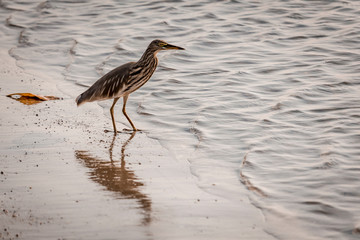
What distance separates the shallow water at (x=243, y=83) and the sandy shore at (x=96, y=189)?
11.4 inches

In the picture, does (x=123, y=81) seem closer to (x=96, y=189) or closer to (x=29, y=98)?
(x=29, y=98)

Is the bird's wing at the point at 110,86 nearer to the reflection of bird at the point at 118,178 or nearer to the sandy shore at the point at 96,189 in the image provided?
the sandy shore at the point at 96,189

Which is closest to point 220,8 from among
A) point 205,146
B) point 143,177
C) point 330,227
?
point 205,146

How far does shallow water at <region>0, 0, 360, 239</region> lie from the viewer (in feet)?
21.0

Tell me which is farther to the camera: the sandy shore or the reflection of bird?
the reflection of bird

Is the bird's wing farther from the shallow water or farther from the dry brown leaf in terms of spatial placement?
the dry brown leaf

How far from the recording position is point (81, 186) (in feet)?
20.5

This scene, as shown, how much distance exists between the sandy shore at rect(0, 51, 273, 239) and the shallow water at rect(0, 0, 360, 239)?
11.4 inches

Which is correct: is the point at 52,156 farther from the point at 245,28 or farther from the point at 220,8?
Answer: the point at 220,8

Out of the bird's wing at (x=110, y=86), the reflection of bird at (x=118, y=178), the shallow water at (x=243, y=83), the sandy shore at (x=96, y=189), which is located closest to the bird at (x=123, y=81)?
the bird's wing at (x=110, y=86)

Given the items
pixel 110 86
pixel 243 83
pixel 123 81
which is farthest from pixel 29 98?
pixel 243 83

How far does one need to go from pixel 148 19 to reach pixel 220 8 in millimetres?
2083

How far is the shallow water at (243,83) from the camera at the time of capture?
21.0 ft

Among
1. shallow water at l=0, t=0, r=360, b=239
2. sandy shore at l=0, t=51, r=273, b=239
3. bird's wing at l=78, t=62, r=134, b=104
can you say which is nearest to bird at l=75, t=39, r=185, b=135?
bird's wing at l=78, t=62, r=134, b=104
